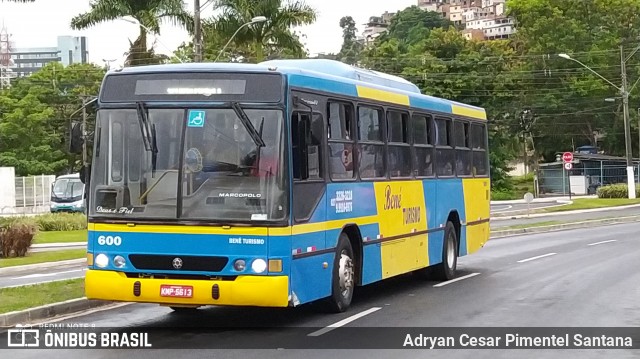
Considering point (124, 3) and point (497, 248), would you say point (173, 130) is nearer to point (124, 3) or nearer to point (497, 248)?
point (497, 248)

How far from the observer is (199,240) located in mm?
11258

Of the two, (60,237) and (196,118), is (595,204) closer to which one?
(60,237)

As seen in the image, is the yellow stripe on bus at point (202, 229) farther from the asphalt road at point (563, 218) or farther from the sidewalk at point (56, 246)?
the asphalt road at point (563, 218)

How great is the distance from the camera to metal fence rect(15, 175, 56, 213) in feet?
180

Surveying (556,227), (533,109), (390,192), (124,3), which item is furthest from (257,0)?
(533,109)

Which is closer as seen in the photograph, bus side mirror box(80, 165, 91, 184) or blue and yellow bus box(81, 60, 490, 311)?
blue and yellow bus box(81, 60, 490, 311)

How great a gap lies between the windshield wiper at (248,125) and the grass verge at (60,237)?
2114 centimetres

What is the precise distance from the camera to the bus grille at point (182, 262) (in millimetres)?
11219

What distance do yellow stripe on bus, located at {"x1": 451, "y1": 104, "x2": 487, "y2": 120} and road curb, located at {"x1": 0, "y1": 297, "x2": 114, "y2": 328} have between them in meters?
7.69

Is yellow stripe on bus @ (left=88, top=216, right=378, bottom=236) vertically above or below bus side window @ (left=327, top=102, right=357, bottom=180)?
below

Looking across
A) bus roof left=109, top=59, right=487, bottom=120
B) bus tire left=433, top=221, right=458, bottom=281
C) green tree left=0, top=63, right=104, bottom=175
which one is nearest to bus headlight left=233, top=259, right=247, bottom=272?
bus roof left=109, top=59, right=487, bottom=120

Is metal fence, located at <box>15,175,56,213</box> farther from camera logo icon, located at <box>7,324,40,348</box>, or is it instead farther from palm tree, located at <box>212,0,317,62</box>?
camera logo icon, located at <box>7,324,40,348</box>

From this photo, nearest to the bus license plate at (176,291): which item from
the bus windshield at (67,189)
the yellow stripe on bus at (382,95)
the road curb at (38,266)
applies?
the yellow stripe on bus at (382,95)

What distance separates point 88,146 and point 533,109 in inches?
2893
